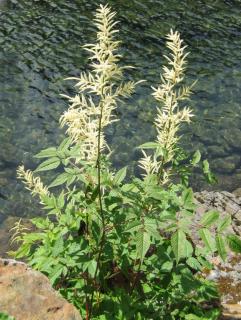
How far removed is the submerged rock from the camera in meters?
5.89

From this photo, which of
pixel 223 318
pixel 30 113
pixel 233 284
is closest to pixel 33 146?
pixel 30 113

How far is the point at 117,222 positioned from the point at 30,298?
1319mm

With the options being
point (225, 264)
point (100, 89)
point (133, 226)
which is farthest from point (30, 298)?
point (225, 264)

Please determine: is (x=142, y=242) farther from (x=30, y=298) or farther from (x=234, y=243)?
(x=30, y=298)

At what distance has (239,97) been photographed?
20.4 m

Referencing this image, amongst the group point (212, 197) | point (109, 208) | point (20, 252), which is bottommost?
point (212, 197)

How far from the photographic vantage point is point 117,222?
599 cm

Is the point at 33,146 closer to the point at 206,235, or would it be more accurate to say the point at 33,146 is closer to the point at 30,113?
the point at 30,113

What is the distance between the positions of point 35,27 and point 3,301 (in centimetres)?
2039

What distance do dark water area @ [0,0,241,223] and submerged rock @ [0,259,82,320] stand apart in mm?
7962

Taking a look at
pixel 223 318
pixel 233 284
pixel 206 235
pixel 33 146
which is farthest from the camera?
pixel 33 146

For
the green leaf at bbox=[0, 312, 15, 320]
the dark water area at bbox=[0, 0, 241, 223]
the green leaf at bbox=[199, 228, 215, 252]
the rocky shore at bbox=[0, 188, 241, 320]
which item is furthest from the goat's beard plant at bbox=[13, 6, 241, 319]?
the dark water area at bbox=[0, 0, 241, 223]

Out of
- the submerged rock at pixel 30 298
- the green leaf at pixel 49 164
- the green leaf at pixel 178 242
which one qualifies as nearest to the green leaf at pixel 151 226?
the green leaf at pixel 178 242

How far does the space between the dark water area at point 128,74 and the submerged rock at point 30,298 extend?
796 cm
